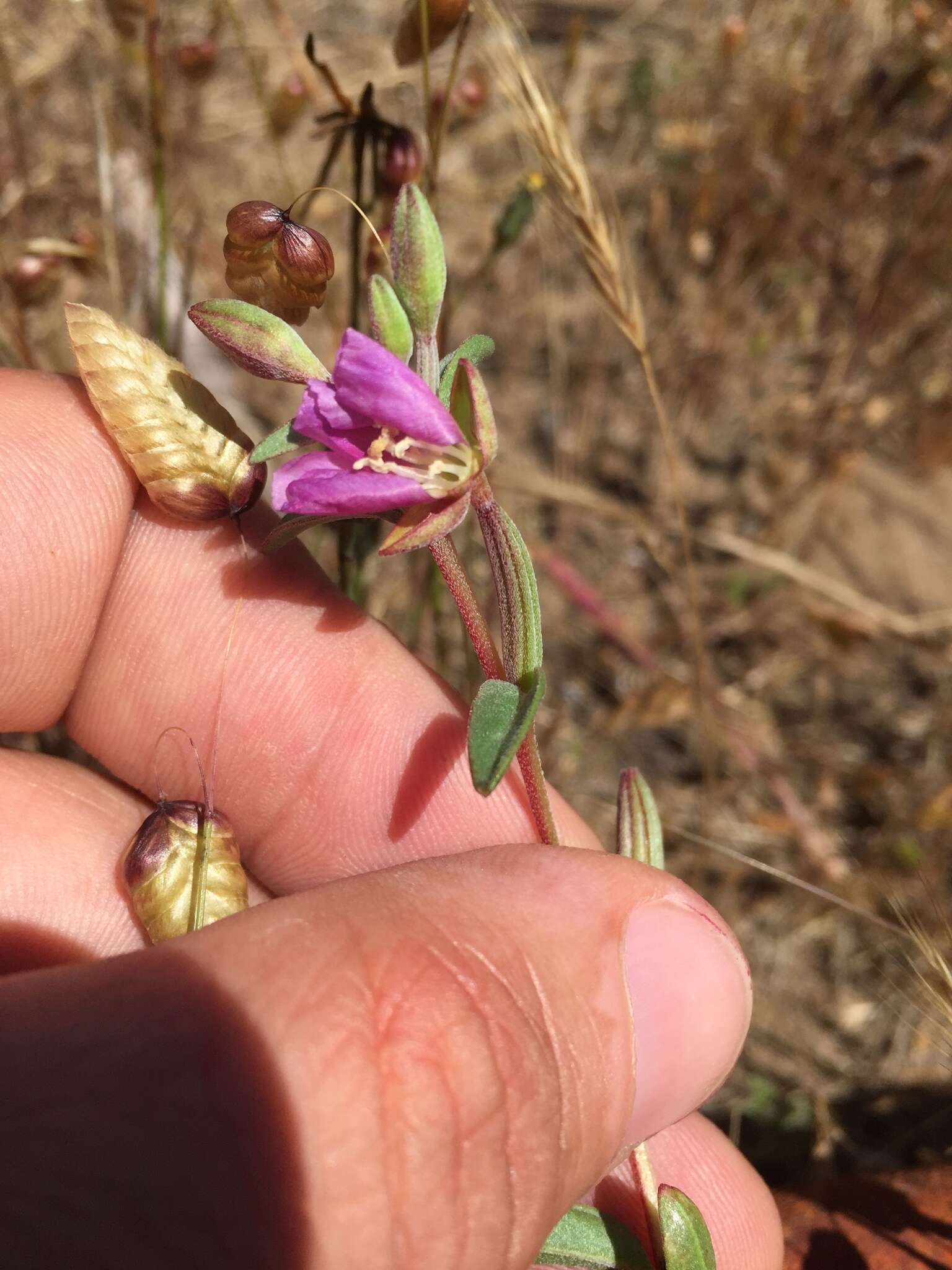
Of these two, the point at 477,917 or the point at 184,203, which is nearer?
the point at 477,917

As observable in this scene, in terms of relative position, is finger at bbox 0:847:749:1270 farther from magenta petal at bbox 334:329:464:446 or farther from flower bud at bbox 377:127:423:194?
flower bud at bbox 377:127:423:194

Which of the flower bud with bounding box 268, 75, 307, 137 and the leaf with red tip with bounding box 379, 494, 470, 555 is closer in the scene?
the leaf with red tip with bounding box 379, 494, 470, 555

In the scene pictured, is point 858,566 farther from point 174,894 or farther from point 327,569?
point 174,894

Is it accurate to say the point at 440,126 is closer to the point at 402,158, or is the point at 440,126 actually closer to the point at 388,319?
the point at 402,158

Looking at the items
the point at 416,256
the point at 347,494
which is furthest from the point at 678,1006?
the point at 416,256

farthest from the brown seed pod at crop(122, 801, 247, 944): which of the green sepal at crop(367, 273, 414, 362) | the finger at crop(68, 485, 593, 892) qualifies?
the green sepal at crop(367, 273, 414, 362)

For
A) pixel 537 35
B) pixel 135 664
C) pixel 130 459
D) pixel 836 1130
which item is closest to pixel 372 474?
pixel 130 459
